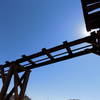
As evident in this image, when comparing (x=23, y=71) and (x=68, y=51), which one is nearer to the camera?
(x=68, y=51)

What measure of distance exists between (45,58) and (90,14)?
307 centimetres

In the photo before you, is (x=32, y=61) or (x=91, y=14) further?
(x=32, y=61)

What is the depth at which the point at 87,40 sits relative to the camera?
17.6 feet

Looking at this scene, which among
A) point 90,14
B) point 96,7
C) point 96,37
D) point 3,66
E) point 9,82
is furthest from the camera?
point 3,66

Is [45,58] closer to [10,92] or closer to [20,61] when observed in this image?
[20,61]

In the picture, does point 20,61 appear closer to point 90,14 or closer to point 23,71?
point 23,71

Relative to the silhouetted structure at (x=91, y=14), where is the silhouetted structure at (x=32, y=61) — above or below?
below

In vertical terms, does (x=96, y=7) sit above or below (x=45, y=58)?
above

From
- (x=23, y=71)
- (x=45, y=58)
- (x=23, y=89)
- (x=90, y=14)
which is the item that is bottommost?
(x=23, y=89)

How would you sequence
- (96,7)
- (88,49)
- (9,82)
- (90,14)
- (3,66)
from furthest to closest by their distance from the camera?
(3,66) → (9,82) → (88,49) → (90,14) → (96,7)

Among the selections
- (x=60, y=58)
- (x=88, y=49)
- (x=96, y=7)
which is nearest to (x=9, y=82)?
(x=60, y=58)

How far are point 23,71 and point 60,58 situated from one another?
190 cm

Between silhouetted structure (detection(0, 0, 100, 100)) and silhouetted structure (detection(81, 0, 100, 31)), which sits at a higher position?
silhouetted structure (detection(81, 0, 100, 31))

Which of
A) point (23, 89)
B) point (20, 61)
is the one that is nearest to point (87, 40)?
point (20, 61)
